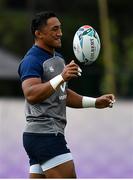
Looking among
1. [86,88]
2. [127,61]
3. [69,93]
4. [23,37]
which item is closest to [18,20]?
[23,37]

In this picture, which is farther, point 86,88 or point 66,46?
point 66,46

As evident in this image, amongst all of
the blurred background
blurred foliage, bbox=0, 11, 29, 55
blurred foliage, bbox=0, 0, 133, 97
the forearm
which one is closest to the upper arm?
the forearm

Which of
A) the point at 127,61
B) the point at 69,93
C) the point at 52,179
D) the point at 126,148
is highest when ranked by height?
the point at 69,93

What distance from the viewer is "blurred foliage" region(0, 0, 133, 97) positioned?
3039cm

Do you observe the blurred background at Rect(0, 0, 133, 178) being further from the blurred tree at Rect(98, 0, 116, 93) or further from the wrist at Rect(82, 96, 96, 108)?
the wrist at Rect(82, 96, 96, 108)

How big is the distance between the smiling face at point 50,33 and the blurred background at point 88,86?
3.72m

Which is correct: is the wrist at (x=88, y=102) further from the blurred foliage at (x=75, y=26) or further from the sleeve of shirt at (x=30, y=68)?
the blurred foliage at (x=75, y=26)

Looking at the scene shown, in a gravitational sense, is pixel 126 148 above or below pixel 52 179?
below

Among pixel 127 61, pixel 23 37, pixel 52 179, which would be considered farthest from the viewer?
pixel 23 37

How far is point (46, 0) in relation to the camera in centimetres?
3503

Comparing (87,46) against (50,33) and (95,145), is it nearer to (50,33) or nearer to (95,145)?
(50,33)

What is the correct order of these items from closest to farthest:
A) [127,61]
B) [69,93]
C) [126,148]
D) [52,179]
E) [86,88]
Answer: [52,179] → [69,93] → [126,148] → [86,88] → [127,61]

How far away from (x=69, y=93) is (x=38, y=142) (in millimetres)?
676

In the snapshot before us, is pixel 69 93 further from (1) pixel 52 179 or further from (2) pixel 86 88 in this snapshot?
(2) pixel 86 88
